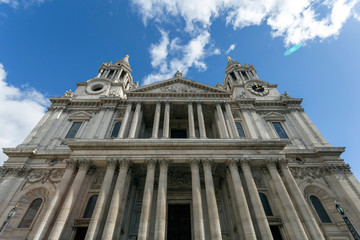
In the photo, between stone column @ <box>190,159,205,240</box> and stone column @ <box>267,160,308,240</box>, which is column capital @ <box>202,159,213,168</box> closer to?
stone column @ <box>190,159,205,240</box>

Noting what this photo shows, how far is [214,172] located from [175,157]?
4807mm

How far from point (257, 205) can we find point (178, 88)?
16439 mm

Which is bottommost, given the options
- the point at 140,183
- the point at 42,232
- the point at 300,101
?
the point at 42,232

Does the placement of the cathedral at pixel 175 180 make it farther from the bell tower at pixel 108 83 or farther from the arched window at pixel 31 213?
the bell tower at pixel 108 83

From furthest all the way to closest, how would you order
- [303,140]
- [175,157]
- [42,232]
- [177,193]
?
[303,140]
[177,193]
[175,157]
[42,232]

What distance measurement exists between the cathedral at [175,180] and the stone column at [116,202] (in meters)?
0.08

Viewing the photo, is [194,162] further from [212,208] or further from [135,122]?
[135,122]

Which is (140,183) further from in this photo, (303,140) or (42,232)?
(303,140)

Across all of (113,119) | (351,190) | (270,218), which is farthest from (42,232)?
(351,190)

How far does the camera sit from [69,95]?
85.9 ft

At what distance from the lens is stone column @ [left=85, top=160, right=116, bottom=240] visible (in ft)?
40.9

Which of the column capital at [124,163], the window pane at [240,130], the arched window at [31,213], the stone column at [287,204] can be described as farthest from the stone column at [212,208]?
the arched window at [31,213]

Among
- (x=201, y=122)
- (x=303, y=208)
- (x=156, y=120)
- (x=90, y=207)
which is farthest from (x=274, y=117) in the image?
(x=90, y=207)

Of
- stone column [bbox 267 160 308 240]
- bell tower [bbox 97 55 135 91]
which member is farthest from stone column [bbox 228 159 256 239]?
bell tower [bbox 97 55 135 91]
